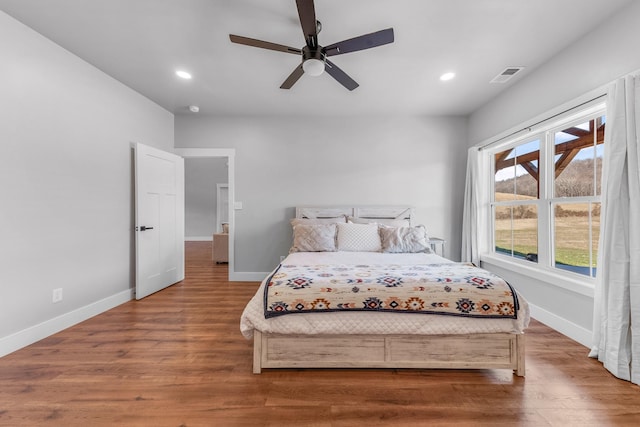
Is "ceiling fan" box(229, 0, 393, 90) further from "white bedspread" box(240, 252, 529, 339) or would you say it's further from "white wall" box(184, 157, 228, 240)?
"white wall" box(184, 157, 228, 240)

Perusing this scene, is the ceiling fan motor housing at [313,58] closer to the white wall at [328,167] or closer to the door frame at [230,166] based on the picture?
Result: the white wall at [328,167]

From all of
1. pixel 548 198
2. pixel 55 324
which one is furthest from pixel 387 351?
pixel 55 324

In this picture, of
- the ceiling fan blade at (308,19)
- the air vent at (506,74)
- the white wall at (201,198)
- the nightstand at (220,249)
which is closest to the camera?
the ceiling fan blade at (308,19)

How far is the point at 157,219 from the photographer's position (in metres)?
3.63

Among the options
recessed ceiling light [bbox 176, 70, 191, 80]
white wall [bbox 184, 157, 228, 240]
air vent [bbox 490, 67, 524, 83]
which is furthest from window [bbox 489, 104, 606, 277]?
white wall [bbox 184, 157, 228, 240]

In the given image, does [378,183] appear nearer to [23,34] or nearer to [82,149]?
[82,149]

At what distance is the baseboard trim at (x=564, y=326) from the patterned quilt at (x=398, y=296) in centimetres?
108

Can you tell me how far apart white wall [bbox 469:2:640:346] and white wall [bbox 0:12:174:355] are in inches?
178

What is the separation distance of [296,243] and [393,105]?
2284 millimetres

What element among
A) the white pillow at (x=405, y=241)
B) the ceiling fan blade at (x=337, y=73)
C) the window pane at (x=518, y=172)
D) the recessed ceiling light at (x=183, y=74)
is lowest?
the white pillow at (x=405, y=241)

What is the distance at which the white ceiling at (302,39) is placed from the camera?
6.29 ft

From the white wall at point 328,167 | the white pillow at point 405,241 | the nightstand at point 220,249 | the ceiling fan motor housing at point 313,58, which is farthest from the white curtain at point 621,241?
the nightstand at point 220,249

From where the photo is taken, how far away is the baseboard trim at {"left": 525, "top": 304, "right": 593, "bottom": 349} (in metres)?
2.17

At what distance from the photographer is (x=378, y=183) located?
4.10 metres
